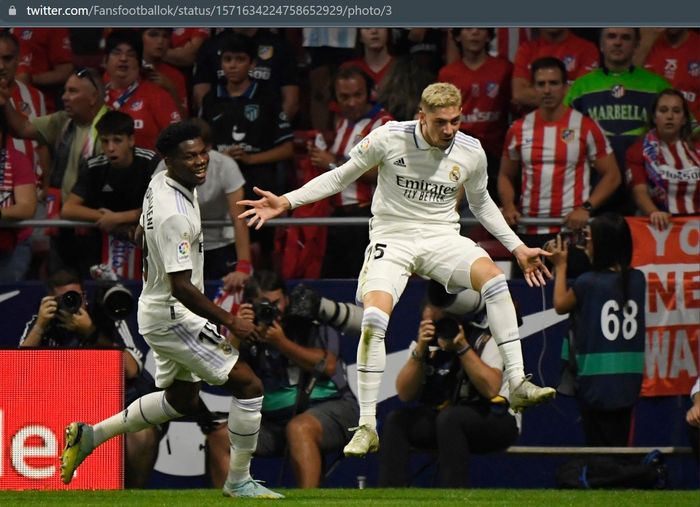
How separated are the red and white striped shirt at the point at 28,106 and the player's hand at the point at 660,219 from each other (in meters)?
4.93

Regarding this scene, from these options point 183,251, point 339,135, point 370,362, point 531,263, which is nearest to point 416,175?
point 531,263

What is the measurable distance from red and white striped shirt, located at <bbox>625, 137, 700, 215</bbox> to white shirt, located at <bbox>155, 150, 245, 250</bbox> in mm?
3031

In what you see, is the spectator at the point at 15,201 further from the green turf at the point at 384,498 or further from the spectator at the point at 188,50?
the green turf at the point at 384,498

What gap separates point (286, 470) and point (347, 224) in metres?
1.98

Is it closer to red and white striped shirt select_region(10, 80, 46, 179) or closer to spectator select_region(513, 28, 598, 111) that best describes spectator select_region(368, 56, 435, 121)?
spectator select_region(513, 28, 598, 111)

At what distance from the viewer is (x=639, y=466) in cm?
1030

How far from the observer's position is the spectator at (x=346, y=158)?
1147 centimetres

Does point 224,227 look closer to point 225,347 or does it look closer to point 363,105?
point 363,105

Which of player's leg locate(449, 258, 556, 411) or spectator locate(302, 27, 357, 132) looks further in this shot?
spectator locate(302, 27, 357, 132)

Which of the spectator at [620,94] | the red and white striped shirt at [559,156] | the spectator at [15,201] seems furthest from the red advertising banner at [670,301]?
the spectator at [15,201]

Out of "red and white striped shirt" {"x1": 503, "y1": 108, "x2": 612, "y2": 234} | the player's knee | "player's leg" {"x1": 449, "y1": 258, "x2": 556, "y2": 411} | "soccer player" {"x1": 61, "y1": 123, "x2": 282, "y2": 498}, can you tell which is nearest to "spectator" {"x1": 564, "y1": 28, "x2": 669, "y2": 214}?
"red and white striped shirt" {"x1": 503, "y1": 108, "x2": 612, "y2": 234}

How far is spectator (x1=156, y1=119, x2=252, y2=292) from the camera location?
35.7 ft

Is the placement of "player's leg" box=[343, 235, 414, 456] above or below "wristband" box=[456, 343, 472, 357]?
above

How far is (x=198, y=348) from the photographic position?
28.1 ft
